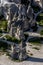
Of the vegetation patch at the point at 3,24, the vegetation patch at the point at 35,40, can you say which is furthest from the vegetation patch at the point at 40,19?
the vegetation patch at the point at 35,40

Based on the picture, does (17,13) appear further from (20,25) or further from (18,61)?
(18,61)

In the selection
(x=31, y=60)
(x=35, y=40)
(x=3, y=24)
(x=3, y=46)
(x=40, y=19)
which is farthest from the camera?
(x=40, y=19)

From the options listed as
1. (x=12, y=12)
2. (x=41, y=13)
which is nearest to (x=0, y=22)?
(x=12, y=12)

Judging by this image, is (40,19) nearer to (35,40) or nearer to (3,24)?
(3,24)

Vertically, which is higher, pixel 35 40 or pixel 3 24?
pixel 3 24

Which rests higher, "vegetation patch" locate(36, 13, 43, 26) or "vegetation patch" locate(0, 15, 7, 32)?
"vegetation patch" locate(0, 15, 7, 32)

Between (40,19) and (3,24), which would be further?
(40,19)

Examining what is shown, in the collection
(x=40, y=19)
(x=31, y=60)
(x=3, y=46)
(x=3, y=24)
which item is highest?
(x=3, y=24)

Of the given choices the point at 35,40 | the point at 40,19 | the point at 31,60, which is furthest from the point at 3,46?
the point at 40,19

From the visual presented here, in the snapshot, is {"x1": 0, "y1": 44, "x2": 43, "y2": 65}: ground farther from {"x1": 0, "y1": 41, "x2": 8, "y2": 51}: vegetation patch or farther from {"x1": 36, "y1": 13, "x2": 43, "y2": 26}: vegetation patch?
{"x1": 36, "y1": 13, "x2": 43, "y2": 26}: vegetation patch

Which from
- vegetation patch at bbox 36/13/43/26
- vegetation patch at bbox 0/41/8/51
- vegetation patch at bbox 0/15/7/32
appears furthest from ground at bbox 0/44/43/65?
vegetation patch at bbox 36/13/43/26

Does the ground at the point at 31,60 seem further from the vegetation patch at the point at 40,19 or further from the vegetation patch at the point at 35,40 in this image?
the vegetation patch at the point at 40,19
